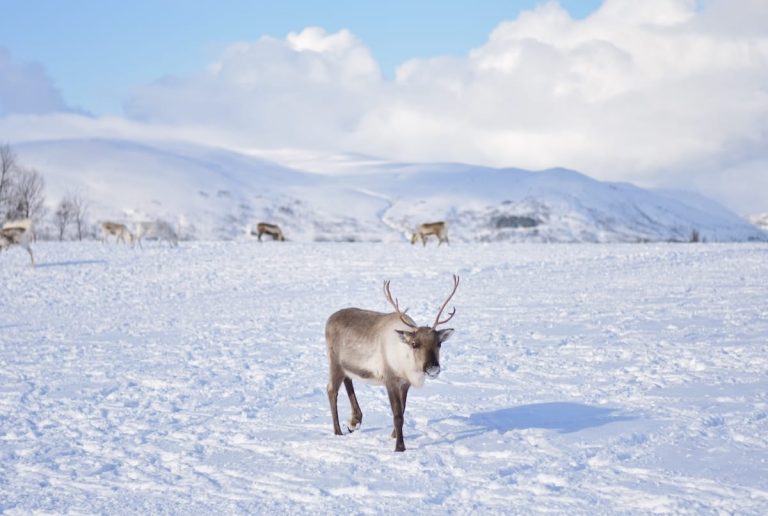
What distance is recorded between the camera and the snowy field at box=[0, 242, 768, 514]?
7.36 m

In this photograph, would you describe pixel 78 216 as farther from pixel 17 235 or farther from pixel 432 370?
pixel 432 370

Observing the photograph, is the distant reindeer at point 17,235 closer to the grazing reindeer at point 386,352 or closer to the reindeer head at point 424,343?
the grazing reindeer at point 386,352

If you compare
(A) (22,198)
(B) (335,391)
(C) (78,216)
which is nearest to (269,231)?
(A) (22,198)

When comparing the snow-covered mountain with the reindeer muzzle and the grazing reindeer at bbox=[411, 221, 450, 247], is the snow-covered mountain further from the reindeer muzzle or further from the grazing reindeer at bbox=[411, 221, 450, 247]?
the reindeer muzzle

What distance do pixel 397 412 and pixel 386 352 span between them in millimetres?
680

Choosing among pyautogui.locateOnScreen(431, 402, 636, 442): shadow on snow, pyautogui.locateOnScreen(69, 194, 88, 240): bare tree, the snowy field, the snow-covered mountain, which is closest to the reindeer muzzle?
the snowy field

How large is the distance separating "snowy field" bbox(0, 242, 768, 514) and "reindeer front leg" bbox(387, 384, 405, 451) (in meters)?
0.12

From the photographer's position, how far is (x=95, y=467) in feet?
26.8

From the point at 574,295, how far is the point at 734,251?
16075 millimetres

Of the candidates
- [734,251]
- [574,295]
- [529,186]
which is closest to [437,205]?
[529,186]

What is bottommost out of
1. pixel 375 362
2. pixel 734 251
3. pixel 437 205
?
pixel 375 362

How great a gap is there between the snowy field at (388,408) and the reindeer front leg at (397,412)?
4.8 inches

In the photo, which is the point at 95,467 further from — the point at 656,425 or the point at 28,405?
the point at 656,425

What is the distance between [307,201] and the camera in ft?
541
